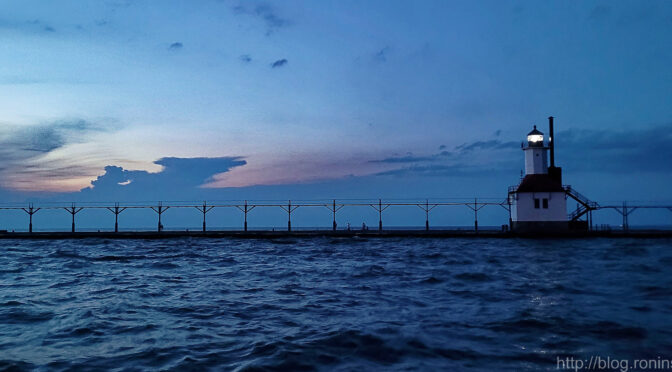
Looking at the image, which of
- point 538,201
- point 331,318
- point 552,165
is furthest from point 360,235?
point 331,318

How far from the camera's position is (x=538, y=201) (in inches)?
2244

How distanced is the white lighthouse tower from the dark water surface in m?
29.8

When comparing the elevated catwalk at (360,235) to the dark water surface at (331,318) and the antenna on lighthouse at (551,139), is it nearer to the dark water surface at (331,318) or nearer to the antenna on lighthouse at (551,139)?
the antenna on lighthouse at (551,139)

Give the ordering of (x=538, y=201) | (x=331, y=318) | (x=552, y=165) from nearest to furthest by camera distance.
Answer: (x=331, y=318)
(x=538, y=201)
(x=552, y=165)

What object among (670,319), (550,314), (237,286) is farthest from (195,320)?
(670,319)

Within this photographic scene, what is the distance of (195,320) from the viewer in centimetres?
1385

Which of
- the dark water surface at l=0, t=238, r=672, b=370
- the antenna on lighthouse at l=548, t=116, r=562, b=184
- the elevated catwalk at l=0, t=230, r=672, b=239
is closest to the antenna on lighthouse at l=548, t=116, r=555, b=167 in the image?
the antenna on lighthouse at l=548, t=116, r=562, b=184

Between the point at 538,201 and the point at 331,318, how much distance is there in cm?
5021

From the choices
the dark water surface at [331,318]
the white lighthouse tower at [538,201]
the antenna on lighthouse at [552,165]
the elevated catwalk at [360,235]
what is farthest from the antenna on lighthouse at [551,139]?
the dark water surface at [331,318]

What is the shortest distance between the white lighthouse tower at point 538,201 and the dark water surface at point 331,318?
29810 millimetres

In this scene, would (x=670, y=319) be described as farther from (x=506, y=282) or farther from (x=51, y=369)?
(x=51, y=369)

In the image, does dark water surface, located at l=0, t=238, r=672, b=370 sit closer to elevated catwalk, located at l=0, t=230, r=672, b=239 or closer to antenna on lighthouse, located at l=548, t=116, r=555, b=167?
elevated catwalk, located at l=0, t=230, r=672, b=239

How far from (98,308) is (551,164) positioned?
60127mm

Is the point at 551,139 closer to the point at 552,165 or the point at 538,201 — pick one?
the point at 552,165
